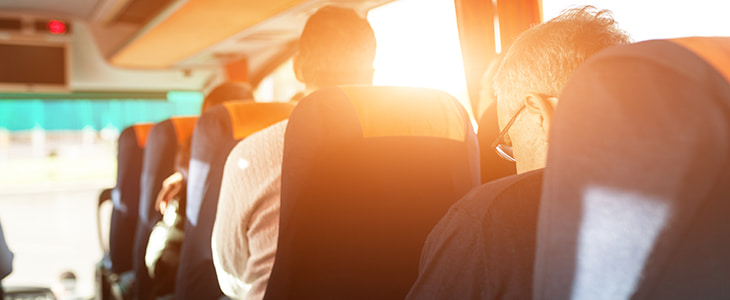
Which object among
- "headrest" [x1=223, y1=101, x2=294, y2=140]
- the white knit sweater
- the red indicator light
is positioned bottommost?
the white knit sweater

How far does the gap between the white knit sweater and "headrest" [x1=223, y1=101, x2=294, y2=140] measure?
10.4 inches

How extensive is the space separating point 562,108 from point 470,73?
111 inches

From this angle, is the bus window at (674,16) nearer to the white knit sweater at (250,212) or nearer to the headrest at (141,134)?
the white knit sweater at (250,212)

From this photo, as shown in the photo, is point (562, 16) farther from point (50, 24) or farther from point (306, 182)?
point (50, 24)

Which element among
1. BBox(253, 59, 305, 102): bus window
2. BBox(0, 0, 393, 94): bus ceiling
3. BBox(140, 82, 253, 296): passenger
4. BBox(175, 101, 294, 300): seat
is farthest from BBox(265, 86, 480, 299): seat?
BBox(253, 59, 305, 102): bus window

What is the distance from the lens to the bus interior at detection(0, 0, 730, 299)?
3412 millimetres

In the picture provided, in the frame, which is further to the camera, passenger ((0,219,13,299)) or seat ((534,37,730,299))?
passenger ((0,219,13,299))

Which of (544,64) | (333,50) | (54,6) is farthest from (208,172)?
(54,6)

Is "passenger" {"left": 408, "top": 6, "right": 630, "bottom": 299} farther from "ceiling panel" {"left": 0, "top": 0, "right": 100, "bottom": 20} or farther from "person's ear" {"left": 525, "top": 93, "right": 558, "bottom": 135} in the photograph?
"ceiling panel" {"left": 0, "top": 0, "right": 100, "bottom": 20}

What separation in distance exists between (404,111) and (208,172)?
893 millimetres

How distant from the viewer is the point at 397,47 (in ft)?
12.1

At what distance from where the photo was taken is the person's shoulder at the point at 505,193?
28.3 inches

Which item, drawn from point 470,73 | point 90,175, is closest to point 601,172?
point 470,73

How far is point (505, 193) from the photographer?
72 cm
